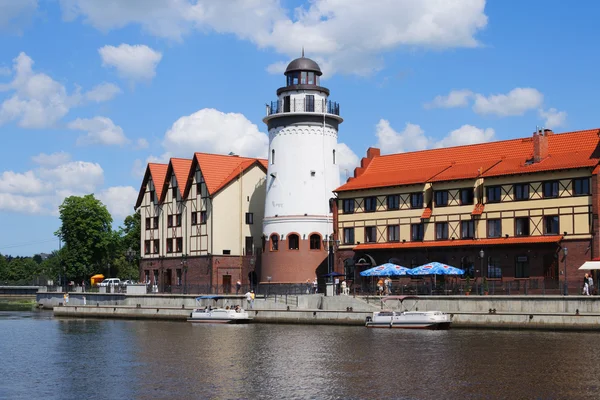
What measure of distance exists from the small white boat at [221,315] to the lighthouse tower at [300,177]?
→ 12094 millimetres

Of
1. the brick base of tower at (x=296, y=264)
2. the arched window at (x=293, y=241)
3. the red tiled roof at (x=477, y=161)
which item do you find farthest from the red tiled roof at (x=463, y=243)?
the arched window at (x=293, y=241)

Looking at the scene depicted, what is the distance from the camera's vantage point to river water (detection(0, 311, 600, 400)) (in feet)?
115

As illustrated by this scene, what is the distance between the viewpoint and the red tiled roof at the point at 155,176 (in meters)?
97.2

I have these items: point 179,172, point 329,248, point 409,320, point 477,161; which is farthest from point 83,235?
point 409,320

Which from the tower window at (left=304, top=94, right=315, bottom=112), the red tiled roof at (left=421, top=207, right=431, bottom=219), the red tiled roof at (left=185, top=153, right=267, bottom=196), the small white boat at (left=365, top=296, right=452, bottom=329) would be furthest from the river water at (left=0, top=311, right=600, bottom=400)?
the red tiled roof at (left=185, top=153, right=267, bottom=196)

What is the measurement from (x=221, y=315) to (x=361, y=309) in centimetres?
1096

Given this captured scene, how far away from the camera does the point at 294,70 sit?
82.2 m

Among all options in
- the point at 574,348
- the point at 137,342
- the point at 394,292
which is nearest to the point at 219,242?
the point at 394,292

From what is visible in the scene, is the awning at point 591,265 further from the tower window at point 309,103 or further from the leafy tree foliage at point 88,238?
the leafy tree foliage at point 88,238

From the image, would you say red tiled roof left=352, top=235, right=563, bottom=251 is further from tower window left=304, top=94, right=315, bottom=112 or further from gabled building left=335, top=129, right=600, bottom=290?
tower window left=304, top=94, right=315, bottom=112

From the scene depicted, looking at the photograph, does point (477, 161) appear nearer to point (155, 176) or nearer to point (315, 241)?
point (315, 241)

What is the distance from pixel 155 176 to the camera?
9744cm

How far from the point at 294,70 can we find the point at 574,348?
1728 inches

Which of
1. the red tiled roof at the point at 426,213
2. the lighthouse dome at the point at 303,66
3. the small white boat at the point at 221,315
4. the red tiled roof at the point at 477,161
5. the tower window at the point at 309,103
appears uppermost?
the lighthouse dome at the point at 303,66
